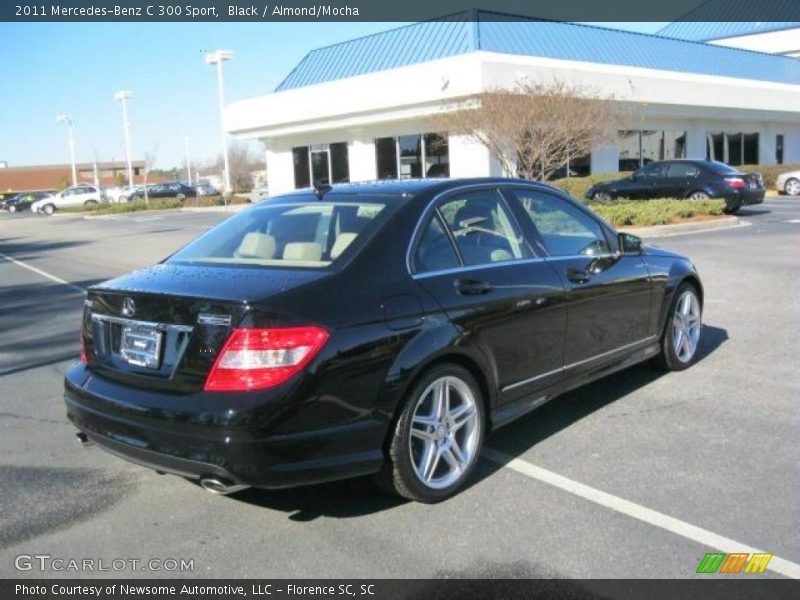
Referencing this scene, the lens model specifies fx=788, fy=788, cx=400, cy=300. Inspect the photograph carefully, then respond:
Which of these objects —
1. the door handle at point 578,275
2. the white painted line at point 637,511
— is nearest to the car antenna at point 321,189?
the door handle at point 578,275

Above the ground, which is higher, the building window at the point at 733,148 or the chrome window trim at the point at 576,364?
the building window at the point at 733,148

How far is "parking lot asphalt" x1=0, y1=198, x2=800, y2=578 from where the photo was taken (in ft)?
11.3

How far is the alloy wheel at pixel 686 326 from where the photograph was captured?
6.19 meters

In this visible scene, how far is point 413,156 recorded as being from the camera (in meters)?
31.9

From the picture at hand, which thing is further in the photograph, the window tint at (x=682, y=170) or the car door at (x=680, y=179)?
the window tint at (x=682, y=170)

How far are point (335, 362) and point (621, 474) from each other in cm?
180

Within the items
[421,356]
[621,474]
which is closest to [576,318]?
[621,474]

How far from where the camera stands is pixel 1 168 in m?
119

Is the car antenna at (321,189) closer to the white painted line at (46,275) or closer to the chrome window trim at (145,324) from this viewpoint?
the chrome window trim at (145,324)

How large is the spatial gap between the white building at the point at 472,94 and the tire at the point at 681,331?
19.8 metres

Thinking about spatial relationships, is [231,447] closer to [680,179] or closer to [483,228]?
[483,228]

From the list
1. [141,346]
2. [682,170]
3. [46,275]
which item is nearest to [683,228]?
[682,170]

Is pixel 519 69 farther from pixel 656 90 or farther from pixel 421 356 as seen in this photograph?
pixel 421 356

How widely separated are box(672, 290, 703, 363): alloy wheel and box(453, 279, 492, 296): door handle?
8.01 feet
